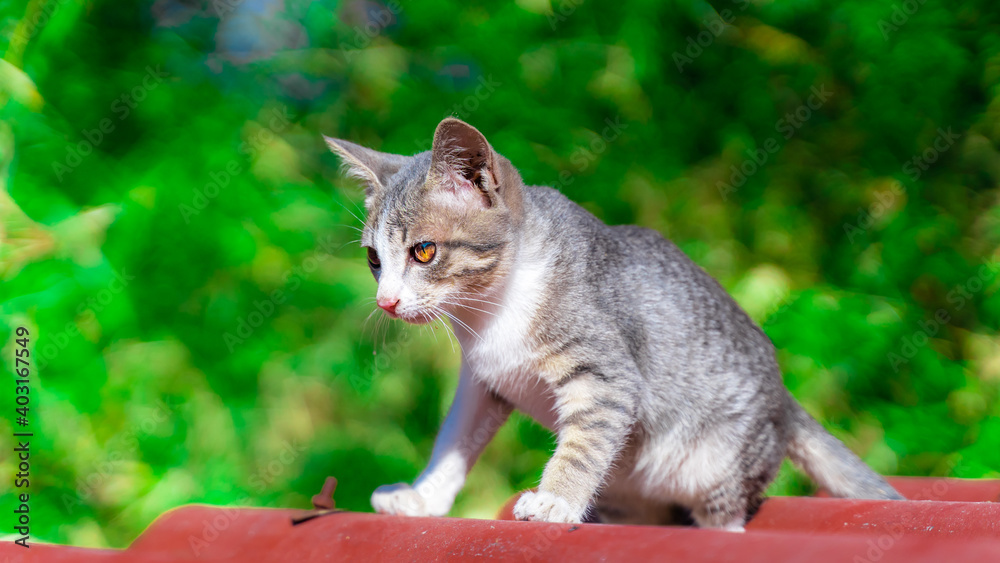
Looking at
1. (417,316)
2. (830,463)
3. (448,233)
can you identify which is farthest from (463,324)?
(830,463)

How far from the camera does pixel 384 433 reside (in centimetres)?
317

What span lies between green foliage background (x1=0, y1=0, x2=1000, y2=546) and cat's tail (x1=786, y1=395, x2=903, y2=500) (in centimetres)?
80

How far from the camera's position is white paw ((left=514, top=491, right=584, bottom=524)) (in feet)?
5.35

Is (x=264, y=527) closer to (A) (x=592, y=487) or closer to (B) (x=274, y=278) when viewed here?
(A) (x=592, y=487)

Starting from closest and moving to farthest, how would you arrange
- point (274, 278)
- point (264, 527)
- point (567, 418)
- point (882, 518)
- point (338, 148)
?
point (882, 518) < point (264, 527) < point (567, 418) < point (338, 148) < point (274, 278)

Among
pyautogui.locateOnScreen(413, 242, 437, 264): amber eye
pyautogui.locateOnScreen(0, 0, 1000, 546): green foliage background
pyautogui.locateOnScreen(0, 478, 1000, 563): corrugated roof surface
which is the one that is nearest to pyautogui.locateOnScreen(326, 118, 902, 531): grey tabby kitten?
pyautogui.locateOnScreen(413, 242, 437, 264): amber eye

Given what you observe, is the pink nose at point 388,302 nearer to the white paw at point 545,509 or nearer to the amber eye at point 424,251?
the amber eye at point 424,251

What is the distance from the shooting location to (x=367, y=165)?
2.15 meters

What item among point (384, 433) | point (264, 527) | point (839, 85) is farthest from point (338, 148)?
point (839, 85)

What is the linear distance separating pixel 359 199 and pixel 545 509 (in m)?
2.15

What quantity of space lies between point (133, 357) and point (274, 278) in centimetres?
66

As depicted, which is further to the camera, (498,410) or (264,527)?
(498,410)

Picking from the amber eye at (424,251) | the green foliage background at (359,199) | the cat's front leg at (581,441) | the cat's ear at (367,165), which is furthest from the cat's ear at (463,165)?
the green foliage background at (359,199)

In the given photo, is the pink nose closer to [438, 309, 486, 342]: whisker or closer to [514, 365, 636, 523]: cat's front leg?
[438, 309, 486, 342]: whisker
